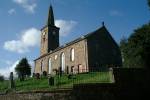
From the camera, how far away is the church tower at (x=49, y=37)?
63.3 meters

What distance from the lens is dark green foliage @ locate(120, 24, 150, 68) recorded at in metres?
25.3

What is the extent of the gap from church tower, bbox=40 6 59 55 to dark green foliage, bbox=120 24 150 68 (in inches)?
1453

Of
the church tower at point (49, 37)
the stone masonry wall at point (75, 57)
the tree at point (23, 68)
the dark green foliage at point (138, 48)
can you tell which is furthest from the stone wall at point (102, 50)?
the tree at point (23, 68)

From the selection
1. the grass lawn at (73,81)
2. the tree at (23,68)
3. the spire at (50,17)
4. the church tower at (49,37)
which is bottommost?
the grass lawn at (73,81)

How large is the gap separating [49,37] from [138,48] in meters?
40.1

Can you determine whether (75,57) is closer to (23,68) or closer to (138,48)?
(23,68)

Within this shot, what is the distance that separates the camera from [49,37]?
6384cm

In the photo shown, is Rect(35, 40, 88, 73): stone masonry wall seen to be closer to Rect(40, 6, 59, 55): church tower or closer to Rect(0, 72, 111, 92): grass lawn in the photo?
Rect(40, 6, 59, 55): church tower

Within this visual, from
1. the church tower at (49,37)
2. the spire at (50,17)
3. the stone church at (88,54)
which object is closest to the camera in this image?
the stone church at (88,54)

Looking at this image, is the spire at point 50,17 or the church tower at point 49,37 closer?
the church tower at point 49,37

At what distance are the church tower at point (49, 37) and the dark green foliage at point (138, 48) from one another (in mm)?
36915

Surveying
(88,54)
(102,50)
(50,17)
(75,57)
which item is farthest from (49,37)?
(88,54)

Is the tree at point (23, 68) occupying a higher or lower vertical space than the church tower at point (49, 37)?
lower

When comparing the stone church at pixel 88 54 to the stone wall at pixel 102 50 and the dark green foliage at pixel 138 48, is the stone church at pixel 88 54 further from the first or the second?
the dark green foliage at pixel 138 48
